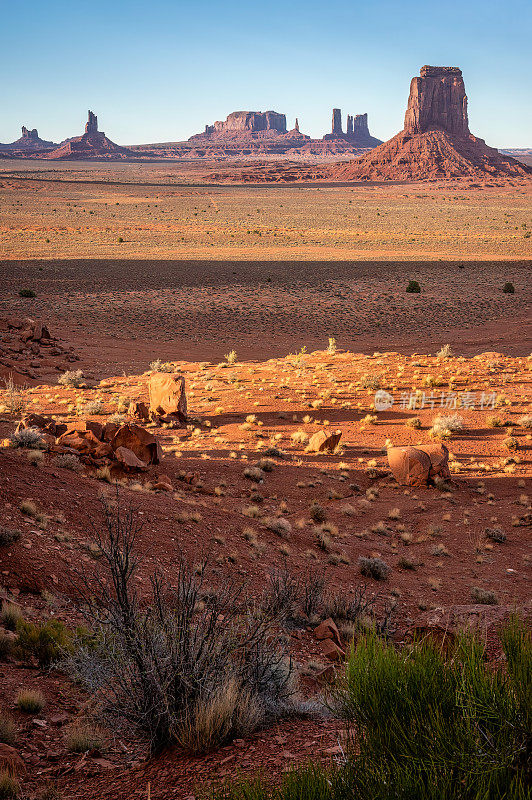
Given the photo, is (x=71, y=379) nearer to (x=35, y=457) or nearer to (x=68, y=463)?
(x=68, y=463)

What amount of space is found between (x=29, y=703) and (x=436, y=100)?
182269mm

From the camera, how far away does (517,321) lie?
34312 millimetres

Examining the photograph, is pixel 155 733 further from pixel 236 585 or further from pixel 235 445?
pixel 235 445

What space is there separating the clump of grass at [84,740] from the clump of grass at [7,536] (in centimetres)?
341

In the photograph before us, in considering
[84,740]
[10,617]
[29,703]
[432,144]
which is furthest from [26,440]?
[432,144]

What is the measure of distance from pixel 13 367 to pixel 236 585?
675 inches

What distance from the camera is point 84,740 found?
4.21m

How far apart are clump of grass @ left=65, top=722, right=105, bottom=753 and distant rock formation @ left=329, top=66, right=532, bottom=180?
157204 millimetres

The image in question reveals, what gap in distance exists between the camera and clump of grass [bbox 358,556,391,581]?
941cm

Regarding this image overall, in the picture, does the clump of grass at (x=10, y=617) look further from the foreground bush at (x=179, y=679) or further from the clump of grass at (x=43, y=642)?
the foreground bush at (x=179, y=679)

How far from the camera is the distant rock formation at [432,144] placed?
151250 mm

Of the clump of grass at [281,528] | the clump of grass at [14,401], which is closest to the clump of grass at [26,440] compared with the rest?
the clump of grass at [281,528]

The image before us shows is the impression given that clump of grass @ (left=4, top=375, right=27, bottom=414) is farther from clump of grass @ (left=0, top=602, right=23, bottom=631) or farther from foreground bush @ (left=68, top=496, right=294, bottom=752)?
foreground bush @ (left=68, top=496, right=294, bottom=752)

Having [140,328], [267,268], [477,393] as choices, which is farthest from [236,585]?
[267,268]
